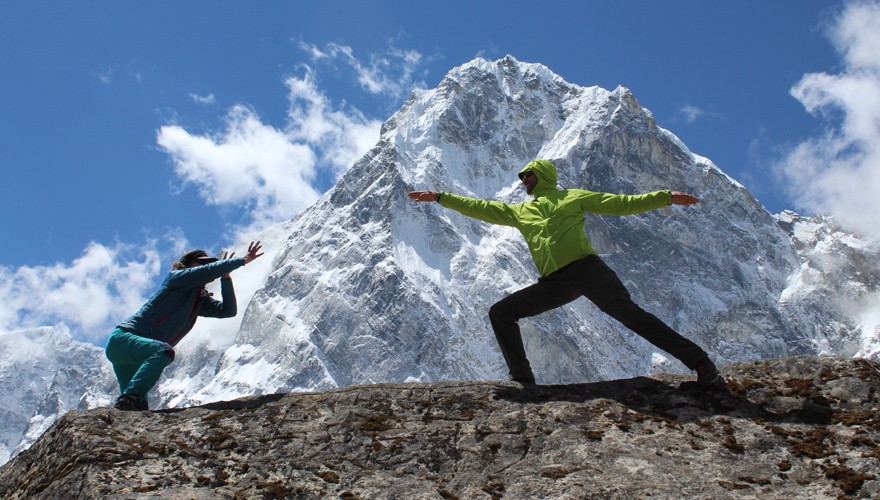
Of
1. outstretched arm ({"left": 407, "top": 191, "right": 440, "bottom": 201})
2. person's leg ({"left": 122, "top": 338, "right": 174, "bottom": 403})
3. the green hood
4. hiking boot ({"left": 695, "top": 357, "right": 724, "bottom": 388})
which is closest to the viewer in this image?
hiking boot ({"left": 695, "top": 357, "right": 724, "bottom": 388})

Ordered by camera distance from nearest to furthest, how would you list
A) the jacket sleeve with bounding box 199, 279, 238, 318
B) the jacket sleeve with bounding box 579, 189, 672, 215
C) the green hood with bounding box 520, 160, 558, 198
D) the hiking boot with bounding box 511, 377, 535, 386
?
the hiking boot with bounding box 511, 377, 535, 386 < the jacket sleeve with bounding box 579, 189, 672, 215 < the green hood with bounding box 520, 160, 558, 198 < the jacket sleeve with bounding box 199, 279, 238, 318

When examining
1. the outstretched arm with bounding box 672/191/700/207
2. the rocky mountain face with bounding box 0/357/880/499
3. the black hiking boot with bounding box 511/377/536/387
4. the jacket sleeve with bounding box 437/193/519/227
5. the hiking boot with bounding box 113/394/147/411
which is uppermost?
the jacket sleeve with bounding box 437/193/519/227

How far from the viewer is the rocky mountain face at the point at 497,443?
633 centimetres

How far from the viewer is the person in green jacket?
848cm

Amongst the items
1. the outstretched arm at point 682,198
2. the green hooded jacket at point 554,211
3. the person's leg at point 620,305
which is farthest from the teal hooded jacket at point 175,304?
the outstretched arm at point 682,198

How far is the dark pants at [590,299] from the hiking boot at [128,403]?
3430 millimetres

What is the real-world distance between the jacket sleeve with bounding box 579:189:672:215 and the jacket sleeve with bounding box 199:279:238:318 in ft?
12.7

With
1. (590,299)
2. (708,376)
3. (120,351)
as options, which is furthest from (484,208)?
(120,351)

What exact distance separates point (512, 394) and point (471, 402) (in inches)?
15.6

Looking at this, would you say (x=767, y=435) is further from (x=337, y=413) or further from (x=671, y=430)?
(x=337, y=413)

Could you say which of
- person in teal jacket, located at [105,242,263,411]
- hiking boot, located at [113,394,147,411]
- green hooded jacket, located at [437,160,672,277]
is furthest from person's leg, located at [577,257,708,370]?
hiking boot, located at [113,394,147,411]

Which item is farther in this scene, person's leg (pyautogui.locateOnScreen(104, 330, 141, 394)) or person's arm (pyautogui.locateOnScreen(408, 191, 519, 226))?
person's arm (pyautogui.locateOnScreen(408, 191, 519, 226))

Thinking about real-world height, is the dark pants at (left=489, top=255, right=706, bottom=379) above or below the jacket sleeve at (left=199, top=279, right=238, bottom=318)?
below

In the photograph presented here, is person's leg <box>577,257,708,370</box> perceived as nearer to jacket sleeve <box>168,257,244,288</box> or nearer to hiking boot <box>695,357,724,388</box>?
hiking boot <box>695,357,724,388</box>
